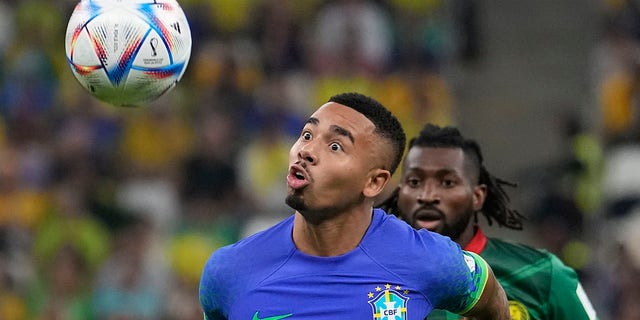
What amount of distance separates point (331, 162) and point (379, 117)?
0.86ft

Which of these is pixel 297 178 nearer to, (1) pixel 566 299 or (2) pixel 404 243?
(2) pixel 404 243

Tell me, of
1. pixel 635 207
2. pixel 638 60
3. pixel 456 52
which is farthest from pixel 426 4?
pixel 635 207

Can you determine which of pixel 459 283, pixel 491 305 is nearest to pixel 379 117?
pixel 459 283

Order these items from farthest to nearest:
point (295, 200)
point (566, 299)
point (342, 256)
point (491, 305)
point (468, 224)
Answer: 1. point (468, 224)
2. point (566, 299)
3. point (491, 305)
4. point (342, 256)
5. point (295, 200)

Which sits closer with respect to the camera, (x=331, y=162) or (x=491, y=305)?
(x=331, y=162)

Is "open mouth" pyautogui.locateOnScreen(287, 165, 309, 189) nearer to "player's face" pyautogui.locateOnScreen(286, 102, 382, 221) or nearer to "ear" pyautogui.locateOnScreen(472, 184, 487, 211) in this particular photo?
"player's face" pyautogui.locateOnScreen(286, 102, 382, 221)

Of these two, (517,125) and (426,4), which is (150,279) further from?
(426,4)

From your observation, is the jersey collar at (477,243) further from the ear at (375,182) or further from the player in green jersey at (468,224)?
the ear at (375,182)

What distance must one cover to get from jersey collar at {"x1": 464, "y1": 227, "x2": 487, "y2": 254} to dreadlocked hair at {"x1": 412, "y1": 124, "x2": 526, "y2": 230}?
0.94ft

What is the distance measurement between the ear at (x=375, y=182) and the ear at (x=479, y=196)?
1.22m

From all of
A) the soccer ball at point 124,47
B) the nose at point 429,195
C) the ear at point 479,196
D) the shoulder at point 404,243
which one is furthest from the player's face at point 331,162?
the ear at point 479,196

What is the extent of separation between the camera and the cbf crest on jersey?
438cm

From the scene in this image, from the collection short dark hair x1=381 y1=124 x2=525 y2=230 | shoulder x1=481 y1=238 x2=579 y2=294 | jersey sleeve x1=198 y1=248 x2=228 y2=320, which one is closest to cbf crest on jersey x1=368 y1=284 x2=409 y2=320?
jersey sleeve x1=198 y1=248 x2=228 y2=320

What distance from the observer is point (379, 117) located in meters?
4.55
